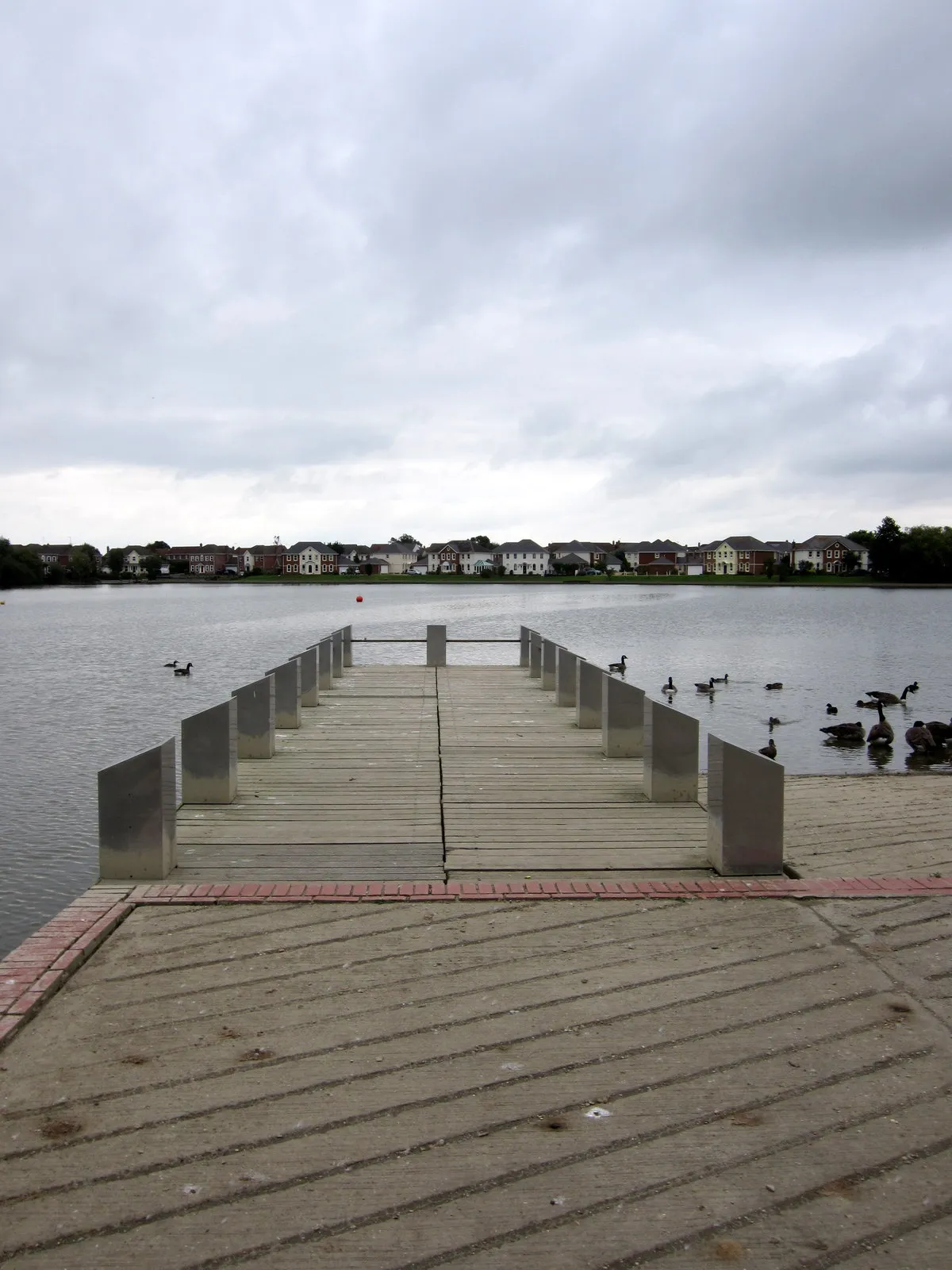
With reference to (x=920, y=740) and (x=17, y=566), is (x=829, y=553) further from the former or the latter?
(x=920, y=740)

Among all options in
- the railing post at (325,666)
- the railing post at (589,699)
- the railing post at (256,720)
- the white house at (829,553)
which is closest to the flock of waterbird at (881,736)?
the railing post at (589,699)

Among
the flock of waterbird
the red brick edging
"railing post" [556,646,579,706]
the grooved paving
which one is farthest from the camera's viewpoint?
the flock of waterbird

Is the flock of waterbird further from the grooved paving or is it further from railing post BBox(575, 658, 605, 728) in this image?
the grooved paving

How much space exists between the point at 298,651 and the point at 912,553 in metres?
122

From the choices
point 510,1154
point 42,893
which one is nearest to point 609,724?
point 42,893

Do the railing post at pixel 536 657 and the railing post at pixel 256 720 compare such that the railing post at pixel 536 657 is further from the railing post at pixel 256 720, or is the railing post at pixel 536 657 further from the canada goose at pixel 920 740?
the railing post at pixel 256 720

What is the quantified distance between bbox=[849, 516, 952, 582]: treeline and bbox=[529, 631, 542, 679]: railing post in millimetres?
135390

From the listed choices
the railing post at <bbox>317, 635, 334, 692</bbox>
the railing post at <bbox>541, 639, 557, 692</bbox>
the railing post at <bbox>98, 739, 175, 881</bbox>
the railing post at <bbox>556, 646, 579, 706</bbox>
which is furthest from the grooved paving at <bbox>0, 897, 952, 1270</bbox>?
the railing post at <bbox>541, 639, 557, 692</bbox>

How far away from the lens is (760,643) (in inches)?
1956

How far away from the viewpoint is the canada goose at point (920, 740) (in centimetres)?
2003

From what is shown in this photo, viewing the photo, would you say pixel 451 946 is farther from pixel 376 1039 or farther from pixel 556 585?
pixel 556 585

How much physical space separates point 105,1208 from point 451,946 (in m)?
2.45

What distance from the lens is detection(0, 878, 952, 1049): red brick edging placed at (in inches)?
239

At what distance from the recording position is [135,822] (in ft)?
21.8
